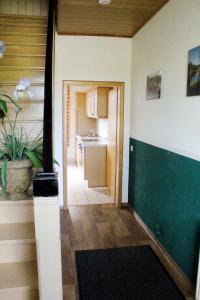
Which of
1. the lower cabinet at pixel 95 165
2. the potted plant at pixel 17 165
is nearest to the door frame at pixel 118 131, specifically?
the lower cabinet at pixel 95 165

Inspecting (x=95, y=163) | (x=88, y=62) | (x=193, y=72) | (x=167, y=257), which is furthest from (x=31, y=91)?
(x=95, y=163)

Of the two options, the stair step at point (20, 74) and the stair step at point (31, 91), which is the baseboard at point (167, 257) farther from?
the stair step at point (20, 74)

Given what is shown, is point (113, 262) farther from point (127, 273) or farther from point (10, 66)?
point (10, 66)

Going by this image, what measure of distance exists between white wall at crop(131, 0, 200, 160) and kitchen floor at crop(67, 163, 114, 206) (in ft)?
5.22

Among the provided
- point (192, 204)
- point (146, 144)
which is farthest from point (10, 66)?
point (192, 204)

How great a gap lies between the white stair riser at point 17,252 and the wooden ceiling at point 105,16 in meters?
2.29

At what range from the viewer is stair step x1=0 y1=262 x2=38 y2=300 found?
1.71 meters

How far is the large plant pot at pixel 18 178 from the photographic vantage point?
6.36 feet

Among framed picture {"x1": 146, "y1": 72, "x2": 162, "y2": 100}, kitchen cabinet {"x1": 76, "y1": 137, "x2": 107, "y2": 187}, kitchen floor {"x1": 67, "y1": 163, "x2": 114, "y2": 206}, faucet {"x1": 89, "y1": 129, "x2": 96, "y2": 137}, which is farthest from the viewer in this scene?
faucet {"x1": 89, "y1": 129, "x2": 96, "y2": 137}

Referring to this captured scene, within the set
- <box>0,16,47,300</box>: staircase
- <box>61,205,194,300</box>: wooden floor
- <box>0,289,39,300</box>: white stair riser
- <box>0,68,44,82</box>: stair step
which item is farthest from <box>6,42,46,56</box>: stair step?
<box>0,289,39,300</box>: white stair riser

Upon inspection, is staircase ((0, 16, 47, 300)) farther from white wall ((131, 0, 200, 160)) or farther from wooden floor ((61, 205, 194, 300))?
white wall ((131, 0, 200, 160))

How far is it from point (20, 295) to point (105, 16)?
2862 millimetres

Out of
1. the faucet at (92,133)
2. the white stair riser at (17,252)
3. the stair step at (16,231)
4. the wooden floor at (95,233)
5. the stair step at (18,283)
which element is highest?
the faucet at (92,133)

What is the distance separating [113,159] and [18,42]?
231cm
